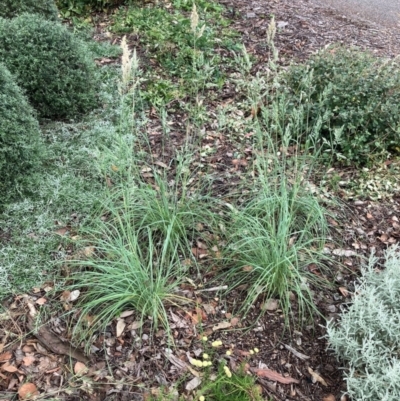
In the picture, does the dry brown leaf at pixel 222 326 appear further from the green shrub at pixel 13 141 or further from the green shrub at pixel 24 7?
the green shrub at pixel 24 7

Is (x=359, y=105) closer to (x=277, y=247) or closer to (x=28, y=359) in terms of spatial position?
(x=277, y=247)

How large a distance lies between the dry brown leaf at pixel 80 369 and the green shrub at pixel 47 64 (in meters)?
2.22

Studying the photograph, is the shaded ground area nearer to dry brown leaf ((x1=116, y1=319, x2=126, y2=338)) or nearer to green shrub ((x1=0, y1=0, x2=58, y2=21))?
dry brown leaf ((x1=116, y1=319, x2=126, y2=338))

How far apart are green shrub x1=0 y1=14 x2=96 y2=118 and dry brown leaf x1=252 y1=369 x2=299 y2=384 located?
102 inches

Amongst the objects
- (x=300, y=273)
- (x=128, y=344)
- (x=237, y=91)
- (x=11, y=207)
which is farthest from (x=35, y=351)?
(x=237, y=91)

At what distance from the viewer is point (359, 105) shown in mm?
3627

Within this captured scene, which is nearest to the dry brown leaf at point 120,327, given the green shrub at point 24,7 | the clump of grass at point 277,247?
the clump of grass at point 277,247

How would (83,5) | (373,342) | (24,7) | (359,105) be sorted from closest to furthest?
(373,342) → (359,105) → (24,7) → (83,5)

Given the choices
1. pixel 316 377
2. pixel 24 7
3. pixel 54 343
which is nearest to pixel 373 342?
pixel 316 377

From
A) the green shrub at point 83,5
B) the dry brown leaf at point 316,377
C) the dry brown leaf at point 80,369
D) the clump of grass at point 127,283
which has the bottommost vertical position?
the dry brown leaf at point 316,377

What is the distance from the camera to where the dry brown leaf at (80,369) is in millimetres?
2297

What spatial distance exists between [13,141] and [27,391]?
158 cm

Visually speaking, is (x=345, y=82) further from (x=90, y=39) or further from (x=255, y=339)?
(x=90, y=39)

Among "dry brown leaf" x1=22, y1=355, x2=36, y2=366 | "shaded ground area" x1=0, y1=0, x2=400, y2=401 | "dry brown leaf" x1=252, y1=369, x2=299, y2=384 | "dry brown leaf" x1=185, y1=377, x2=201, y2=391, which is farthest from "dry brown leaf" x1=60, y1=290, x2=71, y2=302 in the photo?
"dry brown leaf" x1=252, y1=369, x2=299, y2=384
